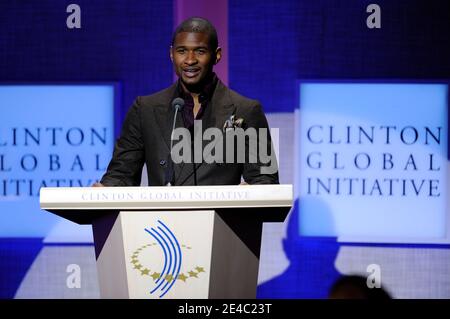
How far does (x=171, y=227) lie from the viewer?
2.23m

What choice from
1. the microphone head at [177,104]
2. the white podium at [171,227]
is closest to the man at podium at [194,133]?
the microphone head at [177,104]

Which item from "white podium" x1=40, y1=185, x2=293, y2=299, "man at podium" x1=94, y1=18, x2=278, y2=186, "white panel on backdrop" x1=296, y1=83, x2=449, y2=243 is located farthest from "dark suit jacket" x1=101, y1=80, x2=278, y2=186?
"white panel on backdrop" x1=296, y1=83, x2=449, y2=243

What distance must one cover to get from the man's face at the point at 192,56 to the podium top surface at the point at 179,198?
0.74m

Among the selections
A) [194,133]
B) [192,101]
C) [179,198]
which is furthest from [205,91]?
[179,198]

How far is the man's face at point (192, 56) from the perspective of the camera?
9.27ft

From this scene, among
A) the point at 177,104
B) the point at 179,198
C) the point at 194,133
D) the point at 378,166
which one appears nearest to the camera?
the point at 179,198

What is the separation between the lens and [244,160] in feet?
9.26

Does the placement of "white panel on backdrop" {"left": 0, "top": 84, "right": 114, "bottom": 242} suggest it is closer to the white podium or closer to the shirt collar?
the shirt collar

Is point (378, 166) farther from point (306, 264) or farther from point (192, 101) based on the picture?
point (192, 101)

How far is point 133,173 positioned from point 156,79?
1.79 metres

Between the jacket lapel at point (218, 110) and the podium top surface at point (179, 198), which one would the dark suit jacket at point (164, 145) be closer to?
the jacket lapel at point (218, 110)

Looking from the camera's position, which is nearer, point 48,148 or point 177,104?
point 177,104

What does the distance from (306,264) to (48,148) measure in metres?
1.62
